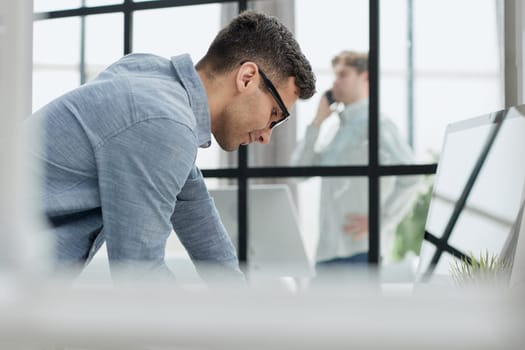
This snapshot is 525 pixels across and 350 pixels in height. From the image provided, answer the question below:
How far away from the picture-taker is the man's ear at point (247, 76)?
1424 mm

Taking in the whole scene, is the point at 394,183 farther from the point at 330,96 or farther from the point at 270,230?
the point at 270,230

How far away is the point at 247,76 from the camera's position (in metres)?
1.45

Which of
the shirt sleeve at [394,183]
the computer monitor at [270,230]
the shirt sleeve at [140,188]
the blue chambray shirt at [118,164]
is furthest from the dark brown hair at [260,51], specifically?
the shirt sleeve at [394,183]

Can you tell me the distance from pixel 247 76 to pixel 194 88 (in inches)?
9.4

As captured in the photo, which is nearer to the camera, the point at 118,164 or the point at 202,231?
the point at 118,164

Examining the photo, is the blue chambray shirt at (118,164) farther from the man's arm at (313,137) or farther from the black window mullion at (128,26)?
A: the man's arm at (313,137)

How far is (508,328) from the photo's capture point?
0.19 meters

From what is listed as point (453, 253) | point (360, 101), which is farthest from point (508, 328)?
point (360, 101)

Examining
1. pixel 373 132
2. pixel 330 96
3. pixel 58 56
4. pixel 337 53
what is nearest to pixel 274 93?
pixel 373 132

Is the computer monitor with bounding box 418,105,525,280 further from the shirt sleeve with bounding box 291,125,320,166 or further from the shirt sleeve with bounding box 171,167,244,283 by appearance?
the shirt sleeve with bounding box 291,125,320,166

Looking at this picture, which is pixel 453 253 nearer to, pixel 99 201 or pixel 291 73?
pixel 291 73

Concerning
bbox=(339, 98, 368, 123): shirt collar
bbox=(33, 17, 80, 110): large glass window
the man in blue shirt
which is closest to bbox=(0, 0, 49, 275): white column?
the man in blue shirt

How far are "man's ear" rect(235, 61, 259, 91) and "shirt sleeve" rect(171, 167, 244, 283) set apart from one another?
21cm

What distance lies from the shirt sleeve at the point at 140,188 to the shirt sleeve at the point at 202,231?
32cm
